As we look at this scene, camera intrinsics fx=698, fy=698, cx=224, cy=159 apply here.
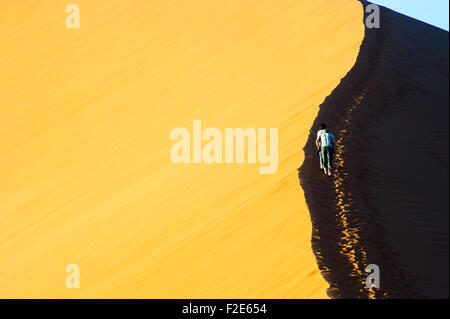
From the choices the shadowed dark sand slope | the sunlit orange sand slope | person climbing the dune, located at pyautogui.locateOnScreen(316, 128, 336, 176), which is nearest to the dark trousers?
person climbing the dune, located at pyautogui.locateOnScreen(316, 128, 336, 176)

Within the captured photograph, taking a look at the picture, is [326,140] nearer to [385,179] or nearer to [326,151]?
[326,151]

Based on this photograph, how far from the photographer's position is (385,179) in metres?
10.8

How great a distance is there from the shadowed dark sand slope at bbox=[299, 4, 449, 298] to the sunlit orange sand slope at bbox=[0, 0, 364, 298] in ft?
1.07

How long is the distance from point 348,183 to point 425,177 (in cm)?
213

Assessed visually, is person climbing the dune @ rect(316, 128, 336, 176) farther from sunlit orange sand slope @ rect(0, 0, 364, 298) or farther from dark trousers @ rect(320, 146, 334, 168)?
sunlit orange sand slope @ rect(0, 0, 364, 298)

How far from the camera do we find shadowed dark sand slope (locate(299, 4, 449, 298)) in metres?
7.88

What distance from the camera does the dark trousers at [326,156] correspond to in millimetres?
10102

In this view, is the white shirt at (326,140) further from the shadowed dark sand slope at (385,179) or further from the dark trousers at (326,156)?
the shadowed dark sand slope at (385,179)

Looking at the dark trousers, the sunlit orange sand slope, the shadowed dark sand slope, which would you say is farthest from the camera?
the dark trousers

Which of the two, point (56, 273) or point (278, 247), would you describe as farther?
point (56, 273)

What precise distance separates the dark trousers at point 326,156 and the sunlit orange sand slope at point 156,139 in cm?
43

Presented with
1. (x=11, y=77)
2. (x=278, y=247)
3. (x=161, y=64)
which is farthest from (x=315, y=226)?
(x=11, y=77)
